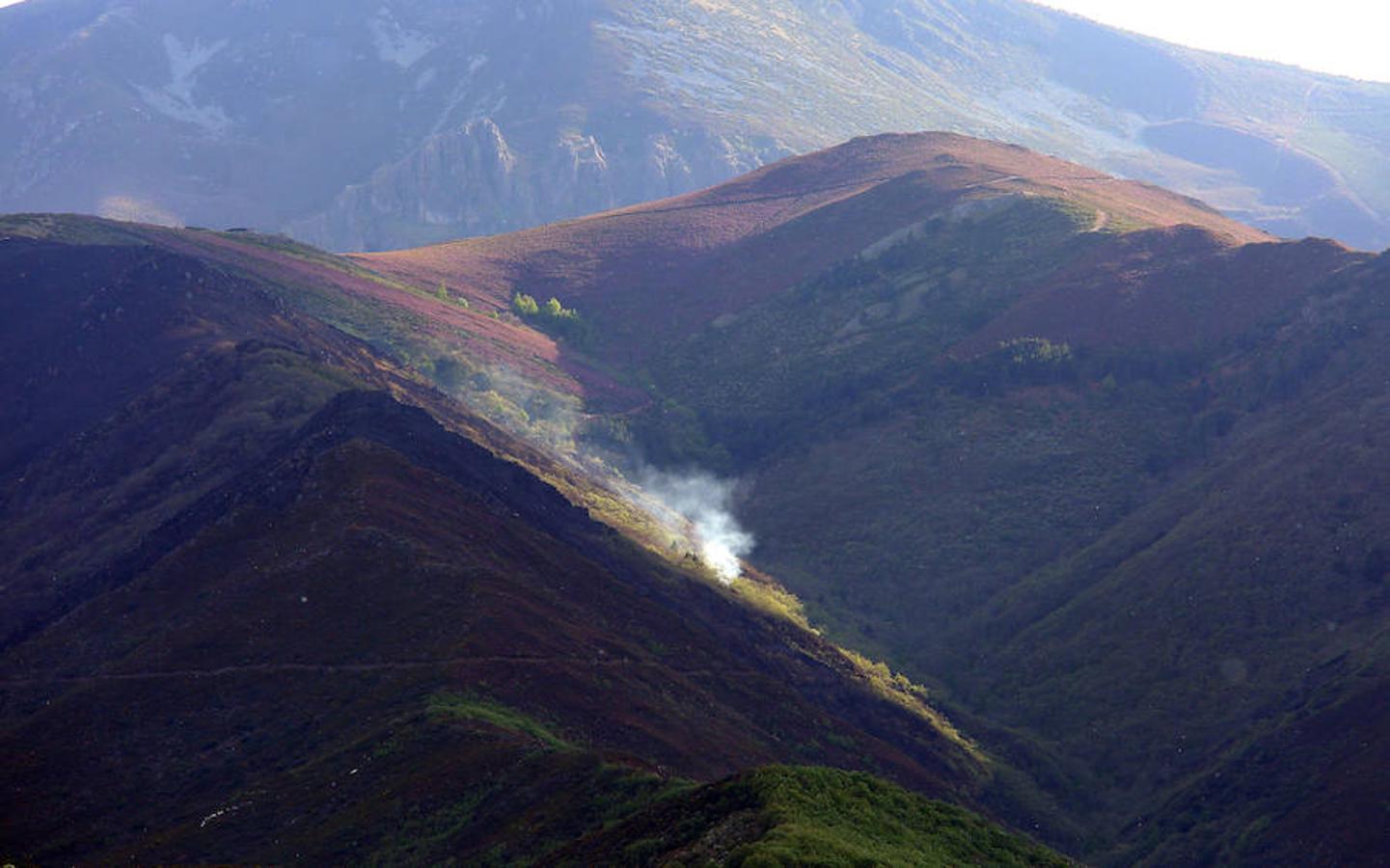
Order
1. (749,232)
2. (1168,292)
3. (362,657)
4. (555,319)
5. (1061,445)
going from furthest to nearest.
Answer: (749,232) < (555,319) < (1168,292) < (1061,445) < (362,657)

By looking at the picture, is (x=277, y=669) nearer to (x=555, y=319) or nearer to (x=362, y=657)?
(x=362, y=657)

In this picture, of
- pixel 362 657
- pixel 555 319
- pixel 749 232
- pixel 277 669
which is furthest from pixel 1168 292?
pixel 277 669

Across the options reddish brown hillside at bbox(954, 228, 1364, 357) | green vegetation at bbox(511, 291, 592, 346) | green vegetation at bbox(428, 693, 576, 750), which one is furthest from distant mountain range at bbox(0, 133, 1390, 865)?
green vegetation at bbox(511, 291, 592, 346)

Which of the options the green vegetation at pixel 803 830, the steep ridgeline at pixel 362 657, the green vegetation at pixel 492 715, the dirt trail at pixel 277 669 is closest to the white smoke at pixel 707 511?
the steep ridgeline at pixel 362 657

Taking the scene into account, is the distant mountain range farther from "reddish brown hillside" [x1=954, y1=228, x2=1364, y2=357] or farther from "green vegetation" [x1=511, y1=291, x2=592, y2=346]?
"green vegetation" [x1=511, y1=291, x2=592, y2=346]

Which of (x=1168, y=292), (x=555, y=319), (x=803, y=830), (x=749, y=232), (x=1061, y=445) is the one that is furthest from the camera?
(x=749, y=232)

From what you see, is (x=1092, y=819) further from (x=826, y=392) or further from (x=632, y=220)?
(x=632, y=220)

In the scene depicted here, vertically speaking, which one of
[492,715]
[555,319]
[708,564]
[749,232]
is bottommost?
[555,319]
